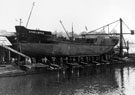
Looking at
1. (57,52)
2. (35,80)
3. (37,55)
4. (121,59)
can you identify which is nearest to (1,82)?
(35,80)

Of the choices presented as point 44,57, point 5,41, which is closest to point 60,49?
point 44,57

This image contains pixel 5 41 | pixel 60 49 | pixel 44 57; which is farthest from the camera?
pixel 60 49

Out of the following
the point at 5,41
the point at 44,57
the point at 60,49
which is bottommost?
the point at 44,57

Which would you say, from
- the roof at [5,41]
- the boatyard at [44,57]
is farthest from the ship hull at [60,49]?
the roof at [5,41]

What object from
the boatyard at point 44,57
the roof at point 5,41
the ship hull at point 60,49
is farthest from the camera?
the ship hull at point 60,49

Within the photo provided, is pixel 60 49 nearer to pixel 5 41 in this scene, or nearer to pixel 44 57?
pixel 44 57

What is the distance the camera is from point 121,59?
4938 centimetres

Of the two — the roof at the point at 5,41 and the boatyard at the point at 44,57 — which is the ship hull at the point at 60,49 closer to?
the boatyard at the point at 44,57

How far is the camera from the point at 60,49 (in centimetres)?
4078

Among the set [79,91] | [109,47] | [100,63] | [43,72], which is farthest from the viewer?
[109,47]

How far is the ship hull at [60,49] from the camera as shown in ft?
120

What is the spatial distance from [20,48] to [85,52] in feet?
49.5

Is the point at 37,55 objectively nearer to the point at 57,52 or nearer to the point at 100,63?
the point at 57,52

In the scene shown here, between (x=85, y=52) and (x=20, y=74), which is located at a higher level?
(x=85, y=52)
